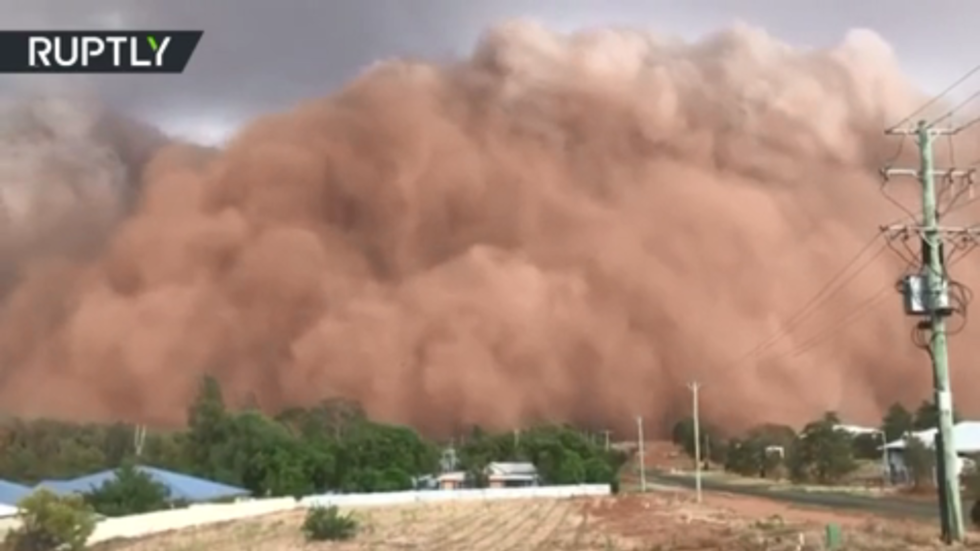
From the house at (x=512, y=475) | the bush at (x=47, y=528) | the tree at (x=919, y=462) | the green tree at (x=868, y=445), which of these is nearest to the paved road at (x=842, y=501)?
the tree at (x=919, y=462)

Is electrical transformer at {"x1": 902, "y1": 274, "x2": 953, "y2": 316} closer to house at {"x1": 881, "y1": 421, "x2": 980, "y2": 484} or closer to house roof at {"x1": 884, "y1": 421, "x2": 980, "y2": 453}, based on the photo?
house at {"x1": 881, "y1": 421, "x2": 980, "y2": 484}

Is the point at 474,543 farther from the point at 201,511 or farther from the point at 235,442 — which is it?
the point at 235,442

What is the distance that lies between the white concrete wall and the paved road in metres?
4.24

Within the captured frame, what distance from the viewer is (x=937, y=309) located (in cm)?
1355

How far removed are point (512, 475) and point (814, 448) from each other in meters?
10.5

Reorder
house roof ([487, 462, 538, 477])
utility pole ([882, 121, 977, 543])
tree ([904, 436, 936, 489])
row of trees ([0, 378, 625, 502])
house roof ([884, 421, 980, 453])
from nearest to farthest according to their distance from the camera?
utility pole ([882, 121, 977, 543])
tree ([904, 436, 936, 489])
house roof ([884, 421, 980, 453])
row of trees ([0, 378, 625, 502])
house roof ([487, 462, 538, 477])

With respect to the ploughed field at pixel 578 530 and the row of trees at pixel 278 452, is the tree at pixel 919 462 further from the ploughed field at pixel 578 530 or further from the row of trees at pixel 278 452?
the row of trees at pixel 278 452

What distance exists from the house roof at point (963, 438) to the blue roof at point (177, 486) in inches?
780

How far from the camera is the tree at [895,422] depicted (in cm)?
4806

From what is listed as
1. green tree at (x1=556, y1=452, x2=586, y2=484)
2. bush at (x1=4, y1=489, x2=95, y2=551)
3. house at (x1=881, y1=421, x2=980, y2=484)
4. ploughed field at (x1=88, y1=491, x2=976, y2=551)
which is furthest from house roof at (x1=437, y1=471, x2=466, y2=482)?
bush at (x1=4, y1=489, x2=95, y2=551)

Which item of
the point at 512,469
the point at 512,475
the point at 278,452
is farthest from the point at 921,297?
the point at 512,469

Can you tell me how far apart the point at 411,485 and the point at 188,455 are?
34.7 ft

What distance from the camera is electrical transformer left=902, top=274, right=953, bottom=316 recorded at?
13.5 meters

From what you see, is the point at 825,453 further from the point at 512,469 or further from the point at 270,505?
the point at 270,505
